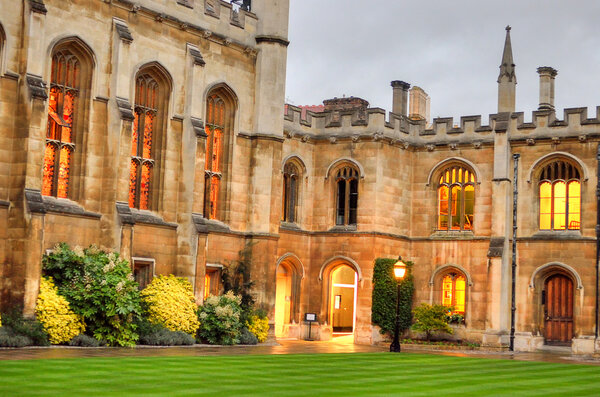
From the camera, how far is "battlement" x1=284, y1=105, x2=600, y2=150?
36.4 meters

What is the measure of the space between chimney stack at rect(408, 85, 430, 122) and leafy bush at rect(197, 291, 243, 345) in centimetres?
2036

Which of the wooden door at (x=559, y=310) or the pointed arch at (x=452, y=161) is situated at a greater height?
→ the pointed arch at (x=452, y=161)

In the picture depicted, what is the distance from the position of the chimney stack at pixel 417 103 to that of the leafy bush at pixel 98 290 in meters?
24.3

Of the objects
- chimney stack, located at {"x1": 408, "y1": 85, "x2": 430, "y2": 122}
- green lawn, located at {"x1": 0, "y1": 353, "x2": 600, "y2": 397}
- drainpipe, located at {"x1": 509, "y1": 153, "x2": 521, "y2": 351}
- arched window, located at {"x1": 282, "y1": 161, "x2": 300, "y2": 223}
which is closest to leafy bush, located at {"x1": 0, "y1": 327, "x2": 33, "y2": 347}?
green lawn, located at {"x1": 0, "y1": 353, "x2": 600, "y2": 397}

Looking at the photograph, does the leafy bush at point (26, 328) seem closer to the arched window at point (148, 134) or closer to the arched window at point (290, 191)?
the arched window at point (148, 134)

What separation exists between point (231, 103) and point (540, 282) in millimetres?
13511

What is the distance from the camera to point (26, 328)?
2408 cm

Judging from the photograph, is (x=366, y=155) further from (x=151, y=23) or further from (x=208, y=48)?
(x=151, y=23)

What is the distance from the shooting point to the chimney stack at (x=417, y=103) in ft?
157

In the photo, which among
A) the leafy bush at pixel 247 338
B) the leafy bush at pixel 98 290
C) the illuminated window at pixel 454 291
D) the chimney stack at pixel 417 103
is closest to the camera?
the leafy bush at pixel 98 290

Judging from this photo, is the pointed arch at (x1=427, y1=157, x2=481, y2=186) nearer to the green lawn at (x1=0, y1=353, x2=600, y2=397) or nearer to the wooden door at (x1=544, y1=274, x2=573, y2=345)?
the wooden door at (x1=544, y1=274, x2=573, y2=345)

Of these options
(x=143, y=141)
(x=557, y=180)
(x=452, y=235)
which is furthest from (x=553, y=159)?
(x=143, y=141)

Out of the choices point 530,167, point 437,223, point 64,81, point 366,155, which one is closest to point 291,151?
point 366,155

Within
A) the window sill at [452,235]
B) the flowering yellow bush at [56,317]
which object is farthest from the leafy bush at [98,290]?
the window sill at [452,235]
